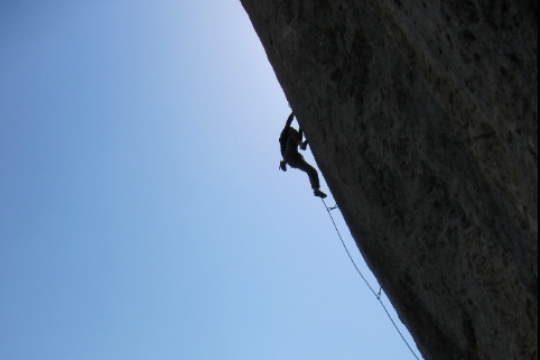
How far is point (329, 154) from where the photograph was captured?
6008 millimetres

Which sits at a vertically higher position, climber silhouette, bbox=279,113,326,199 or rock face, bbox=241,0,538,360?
climber silhouette, bbox=279,113,326,199

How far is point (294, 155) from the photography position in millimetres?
8102

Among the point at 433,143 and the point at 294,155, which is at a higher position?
the point at 294,155

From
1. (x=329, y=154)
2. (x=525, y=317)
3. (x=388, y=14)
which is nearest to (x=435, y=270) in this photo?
(x=525, y=317)

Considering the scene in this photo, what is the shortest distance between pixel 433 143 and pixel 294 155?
12.5 ft

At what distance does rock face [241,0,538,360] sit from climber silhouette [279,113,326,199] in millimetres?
1203

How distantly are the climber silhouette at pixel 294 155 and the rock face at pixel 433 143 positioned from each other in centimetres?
120

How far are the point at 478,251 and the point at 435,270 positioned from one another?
694 millimetres

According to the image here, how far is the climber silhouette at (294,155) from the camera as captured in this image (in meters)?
7.85

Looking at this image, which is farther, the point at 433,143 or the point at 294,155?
the point at 294,155

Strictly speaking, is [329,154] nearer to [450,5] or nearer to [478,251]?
[478,251]

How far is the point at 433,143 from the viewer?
440cm

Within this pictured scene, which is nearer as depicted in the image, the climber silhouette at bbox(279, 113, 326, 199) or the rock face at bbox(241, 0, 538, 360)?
the rock face at bbox(241, 0, 538, 360)

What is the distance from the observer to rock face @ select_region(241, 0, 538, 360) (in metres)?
3.15
